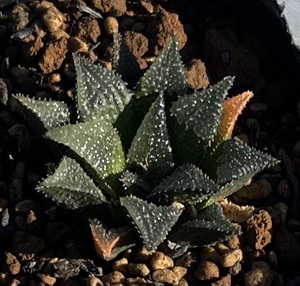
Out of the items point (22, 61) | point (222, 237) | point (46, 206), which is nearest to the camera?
point (222, 237)

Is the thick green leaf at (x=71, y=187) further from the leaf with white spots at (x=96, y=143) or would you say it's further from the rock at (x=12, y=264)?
the rock at (x=12, y=264)

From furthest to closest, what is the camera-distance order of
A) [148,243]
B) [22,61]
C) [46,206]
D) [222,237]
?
[22,61] → [46,206] → [222,237] → [148,243]

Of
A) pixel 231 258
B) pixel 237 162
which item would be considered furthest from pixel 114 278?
pixel 237 162

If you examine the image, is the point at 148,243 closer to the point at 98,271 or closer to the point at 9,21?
the point at 98,271

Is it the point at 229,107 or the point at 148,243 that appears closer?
the point at 148,243

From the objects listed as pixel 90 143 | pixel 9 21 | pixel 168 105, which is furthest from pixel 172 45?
pixel 9 21

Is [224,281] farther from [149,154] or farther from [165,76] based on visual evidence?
[165,76]

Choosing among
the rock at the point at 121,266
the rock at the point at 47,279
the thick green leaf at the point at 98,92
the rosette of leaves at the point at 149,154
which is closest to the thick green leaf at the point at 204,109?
the rosette of leaves at the point at 149,154
